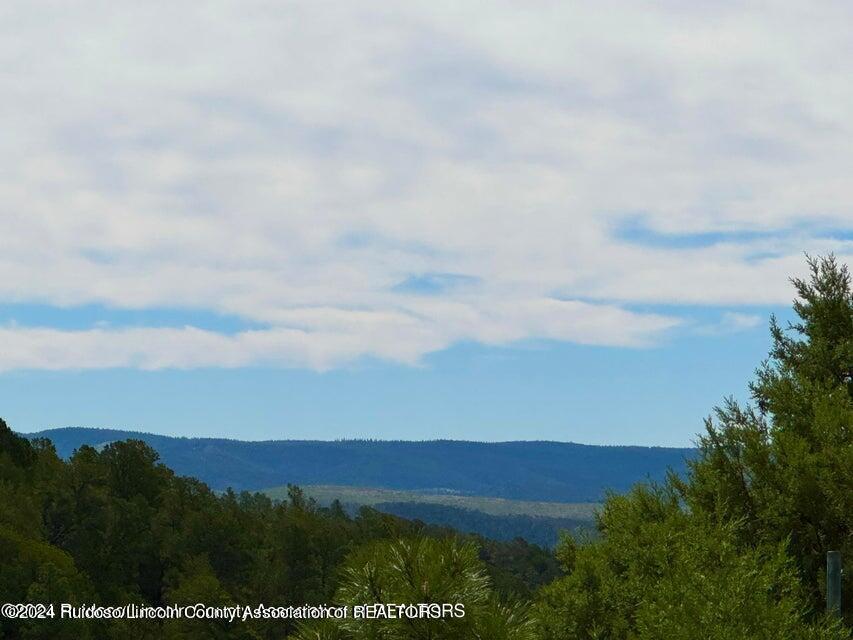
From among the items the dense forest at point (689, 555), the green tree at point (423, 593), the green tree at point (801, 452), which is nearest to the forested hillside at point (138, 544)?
the dense forest at point (689, 555)

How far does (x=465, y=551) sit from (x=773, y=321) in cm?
2266

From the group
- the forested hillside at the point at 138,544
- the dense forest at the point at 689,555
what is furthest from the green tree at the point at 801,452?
the forested hillside at the point at 138,544

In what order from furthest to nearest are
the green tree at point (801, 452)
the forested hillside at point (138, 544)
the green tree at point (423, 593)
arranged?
1. the forested hillside at point (138, 544)
2. the green tree at point (801, 452)
3. the green tree at point (423, 593)

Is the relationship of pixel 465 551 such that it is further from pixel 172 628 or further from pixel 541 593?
pixel 172 628

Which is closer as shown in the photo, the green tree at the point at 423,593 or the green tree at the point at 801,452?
the green tree at the point at 423,593

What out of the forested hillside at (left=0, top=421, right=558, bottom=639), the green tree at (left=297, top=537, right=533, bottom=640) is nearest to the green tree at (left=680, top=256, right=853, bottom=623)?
the green tree at (left=297, top=537, right=533, bottom=640)

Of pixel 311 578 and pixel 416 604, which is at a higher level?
pixel 416 604

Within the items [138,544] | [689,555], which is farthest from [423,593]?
[138,544]

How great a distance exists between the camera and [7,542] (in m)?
76.6

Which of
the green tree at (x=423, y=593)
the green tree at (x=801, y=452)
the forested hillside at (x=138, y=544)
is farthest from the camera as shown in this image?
the forested hillside at (x=138, y=544)

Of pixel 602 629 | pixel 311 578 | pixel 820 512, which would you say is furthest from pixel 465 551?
pixel 311 578

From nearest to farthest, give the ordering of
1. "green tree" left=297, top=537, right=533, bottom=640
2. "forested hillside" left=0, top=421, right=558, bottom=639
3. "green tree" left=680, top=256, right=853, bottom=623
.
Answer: "green tree" left=297, top=537, right=533, bottom=640 → "green tree" left=680, top=256, right=853, bottom=623 → "forested hillside" left=0, top=421, right=558, bottom=639

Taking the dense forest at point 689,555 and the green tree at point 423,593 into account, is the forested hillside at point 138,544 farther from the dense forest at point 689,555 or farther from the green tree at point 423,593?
the green tree at point 423,593

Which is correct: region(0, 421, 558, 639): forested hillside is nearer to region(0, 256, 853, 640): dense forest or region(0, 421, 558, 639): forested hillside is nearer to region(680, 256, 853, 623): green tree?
region(0, 256, 853, 640): dense forest
